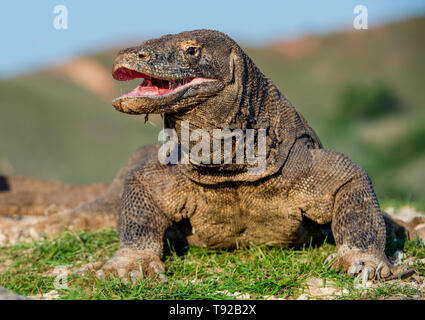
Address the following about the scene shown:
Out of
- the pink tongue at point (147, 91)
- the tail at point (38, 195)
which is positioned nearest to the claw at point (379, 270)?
the pink tongue at point (147, 91)

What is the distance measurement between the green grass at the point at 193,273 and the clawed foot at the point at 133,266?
118 millimetres

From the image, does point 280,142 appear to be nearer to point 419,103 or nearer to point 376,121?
point 376,121

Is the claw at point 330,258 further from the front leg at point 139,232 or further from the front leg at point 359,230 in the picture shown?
the front leg at point 139,232

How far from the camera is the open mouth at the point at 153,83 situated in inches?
181

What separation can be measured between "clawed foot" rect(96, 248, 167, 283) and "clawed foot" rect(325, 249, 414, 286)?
1529 mm

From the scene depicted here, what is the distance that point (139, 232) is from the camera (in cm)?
541

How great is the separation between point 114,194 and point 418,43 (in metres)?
52.3

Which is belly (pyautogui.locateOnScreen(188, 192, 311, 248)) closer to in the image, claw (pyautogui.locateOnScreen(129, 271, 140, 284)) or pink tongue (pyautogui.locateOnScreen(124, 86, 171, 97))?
claw (pyautogui.locateOnScreen(129, 271, 140, 284))

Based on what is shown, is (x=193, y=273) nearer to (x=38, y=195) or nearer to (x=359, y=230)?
(x=359, y=230)

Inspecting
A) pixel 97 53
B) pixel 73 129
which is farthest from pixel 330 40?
pixel 73 129

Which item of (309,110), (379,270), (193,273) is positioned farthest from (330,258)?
(309,110)

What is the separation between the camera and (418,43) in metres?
54.2

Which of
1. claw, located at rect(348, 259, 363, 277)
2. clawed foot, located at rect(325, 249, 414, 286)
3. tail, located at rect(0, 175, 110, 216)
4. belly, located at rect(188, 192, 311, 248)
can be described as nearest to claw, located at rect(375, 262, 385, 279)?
clawed foot, located at rect(325, 249, 414, 286)

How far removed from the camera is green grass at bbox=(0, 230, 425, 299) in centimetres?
454
